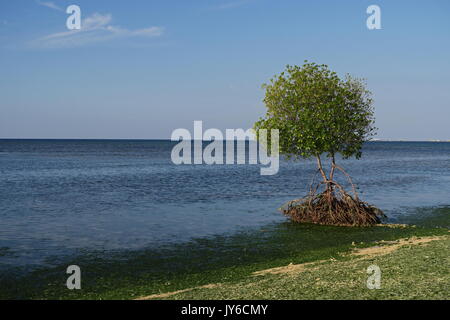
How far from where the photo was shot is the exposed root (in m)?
31.9

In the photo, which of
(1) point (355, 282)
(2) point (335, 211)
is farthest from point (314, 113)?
(1) point (355, 282)

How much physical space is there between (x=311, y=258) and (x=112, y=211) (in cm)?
2203

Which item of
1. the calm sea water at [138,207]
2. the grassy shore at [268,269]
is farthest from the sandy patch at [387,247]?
the calm sea water at [138,207]

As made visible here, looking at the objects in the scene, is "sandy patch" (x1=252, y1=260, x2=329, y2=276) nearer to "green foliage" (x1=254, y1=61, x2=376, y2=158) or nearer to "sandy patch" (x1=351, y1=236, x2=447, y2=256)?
"sandy patch" (x1=351, y1=236, x2=447, y2=256)

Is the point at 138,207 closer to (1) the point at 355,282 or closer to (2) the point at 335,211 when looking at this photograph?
(2) the point at 335,211

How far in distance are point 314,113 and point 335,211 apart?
281 inches

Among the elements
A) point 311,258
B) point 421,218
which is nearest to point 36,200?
point 311,258

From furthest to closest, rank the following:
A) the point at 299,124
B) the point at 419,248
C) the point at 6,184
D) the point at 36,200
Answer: the point at 6,184 < the point at 36,200 < the point at 299,124 < the point at 419,248

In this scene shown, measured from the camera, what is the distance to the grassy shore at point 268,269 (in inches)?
563

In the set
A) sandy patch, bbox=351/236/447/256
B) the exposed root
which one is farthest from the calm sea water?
sandy patch, bbox=351/236/447/256

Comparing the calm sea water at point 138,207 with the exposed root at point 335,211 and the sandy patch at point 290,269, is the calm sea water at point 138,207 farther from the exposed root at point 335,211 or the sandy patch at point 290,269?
the sandy patch at point 290,269

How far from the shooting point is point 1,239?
28297 mm

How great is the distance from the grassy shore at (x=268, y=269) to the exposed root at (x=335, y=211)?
1411 mm
